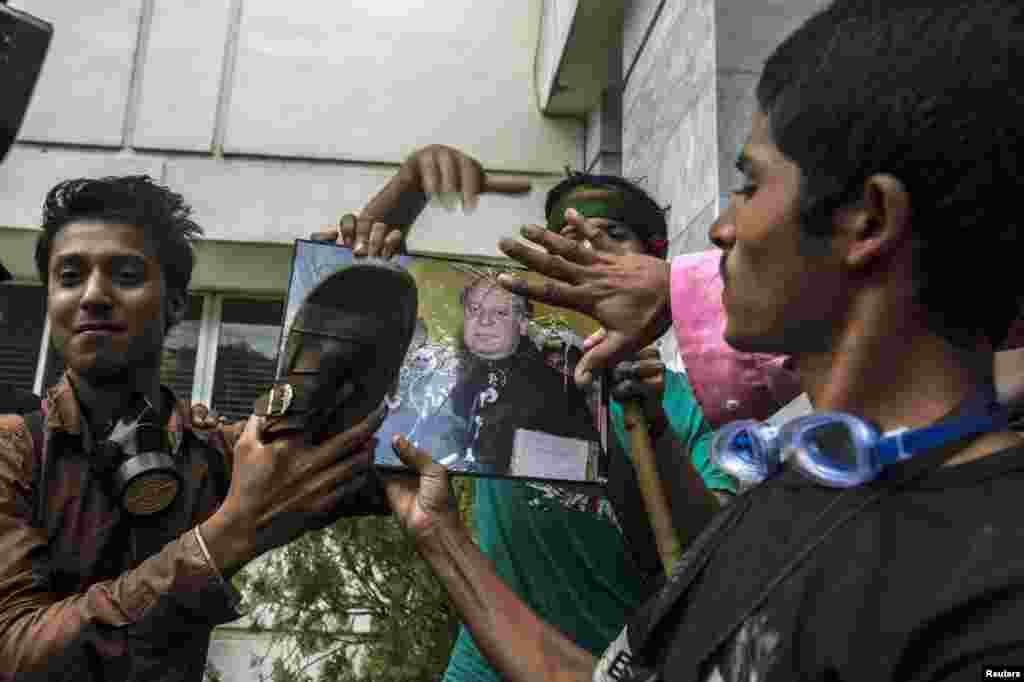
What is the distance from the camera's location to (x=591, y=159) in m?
5.18

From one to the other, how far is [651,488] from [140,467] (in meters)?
0.86

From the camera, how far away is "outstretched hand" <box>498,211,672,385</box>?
1.36 meters

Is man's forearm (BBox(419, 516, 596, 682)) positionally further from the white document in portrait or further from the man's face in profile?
the man's face in profile

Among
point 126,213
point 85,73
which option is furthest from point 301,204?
point 126,213

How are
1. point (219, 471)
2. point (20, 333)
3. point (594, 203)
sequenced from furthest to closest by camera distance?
point (20, 333)
point (594, 203)
point (219, 471)

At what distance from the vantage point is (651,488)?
1.38 m

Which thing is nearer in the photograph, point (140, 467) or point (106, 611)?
point (106, 611)

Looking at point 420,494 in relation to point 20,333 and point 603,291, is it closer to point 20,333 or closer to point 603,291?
point 603,291

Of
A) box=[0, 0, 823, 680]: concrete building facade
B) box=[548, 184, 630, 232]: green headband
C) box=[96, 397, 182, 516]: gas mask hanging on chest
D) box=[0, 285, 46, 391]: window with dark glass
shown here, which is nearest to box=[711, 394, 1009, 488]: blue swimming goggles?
box=[96, 397, 182, 516]: gas mask hanging on chest

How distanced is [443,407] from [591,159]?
381 centimetres

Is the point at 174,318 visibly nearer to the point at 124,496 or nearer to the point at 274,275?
the point at 124,496

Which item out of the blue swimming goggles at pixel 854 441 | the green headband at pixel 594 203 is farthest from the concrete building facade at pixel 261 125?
the blue swimming goggles at pixel 854 441

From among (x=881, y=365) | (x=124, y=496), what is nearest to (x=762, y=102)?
(x=881, y=365)

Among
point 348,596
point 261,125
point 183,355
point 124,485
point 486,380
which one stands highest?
point 261,125
